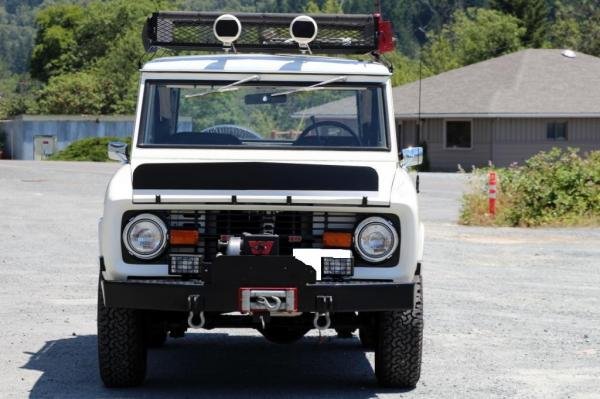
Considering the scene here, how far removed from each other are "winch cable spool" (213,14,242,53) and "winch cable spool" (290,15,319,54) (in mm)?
407

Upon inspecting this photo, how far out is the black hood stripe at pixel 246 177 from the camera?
8.47 metres

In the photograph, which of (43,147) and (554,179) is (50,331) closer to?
(554,179)

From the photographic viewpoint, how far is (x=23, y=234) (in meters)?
22.6

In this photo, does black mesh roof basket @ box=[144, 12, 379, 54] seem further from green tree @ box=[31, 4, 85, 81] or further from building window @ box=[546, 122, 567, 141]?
green tree @ box=[31, 4, 85, 81]

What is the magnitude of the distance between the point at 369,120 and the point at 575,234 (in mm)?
14784

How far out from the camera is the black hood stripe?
847 centimetres

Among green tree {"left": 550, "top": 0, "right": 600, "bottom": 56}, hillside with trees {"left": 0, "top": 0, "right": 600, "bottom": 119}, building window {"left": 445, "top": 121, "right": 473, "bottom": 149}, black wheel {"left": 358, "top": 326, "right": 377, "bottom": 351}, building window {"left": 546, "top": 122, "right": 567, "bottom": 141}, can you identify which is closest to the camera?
black wheel {"left": 358, "top": 326, "right": 377, "bottom": 351}

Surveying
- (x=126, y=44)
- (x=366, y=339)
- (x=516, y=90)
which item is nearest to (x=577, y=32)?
(x=126, y=44)

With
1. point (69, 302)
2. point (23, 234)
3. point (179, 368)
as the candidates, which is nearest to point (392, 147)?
point (179, 368)

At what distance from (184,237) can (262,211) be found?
0.52 metres

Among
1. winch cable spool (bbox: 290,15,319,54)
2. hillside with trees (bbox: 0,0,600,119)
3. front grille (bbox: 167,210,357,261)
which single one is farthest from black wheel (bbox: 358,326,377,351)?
hillside with trees (bbox: 0,0,600,119)

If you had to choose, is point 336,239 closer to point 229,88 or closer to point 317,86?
point 317,86

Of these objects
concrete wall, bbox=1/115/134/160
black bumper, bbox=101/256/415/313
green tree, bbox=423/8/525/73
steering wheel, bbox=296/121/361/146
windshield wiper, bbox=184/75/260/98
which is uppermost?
green tree, bbox=423/8/525/73

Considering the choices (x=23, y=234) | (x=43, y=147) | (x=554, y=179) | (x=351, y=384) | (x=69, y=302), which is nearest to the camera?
(x=351, y=384)
